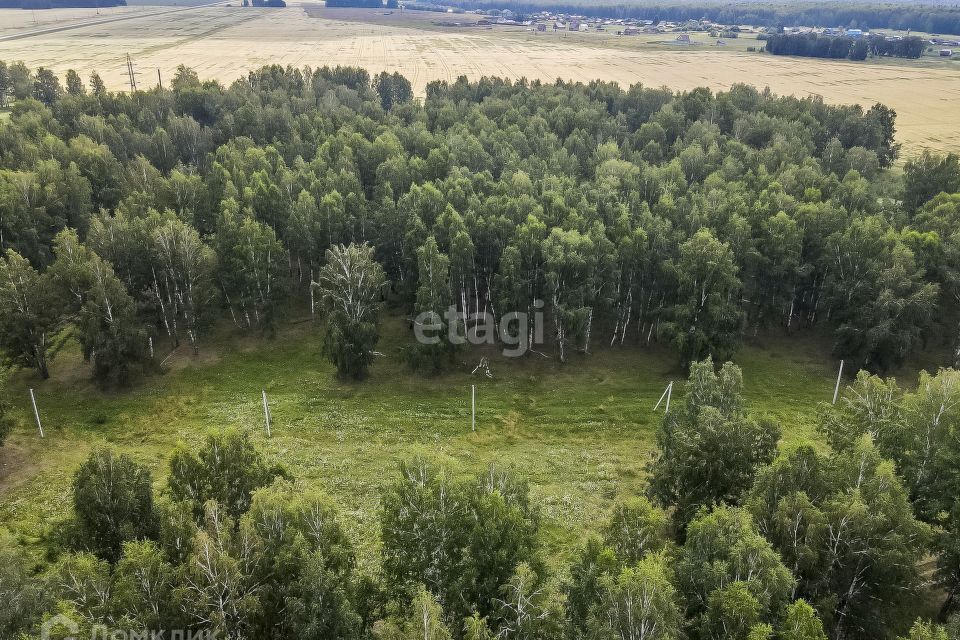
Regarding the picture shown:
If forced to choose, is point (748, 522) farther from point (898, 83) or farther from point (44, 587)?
point (898, 83)

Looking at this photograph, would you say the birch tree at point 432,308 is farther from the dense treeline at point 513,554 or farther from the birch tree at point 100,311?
the birch tree at point 100,311

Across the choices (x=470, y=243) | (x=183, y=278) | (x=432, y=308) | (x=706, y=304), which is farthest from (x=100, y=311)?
(x=706, y=304)

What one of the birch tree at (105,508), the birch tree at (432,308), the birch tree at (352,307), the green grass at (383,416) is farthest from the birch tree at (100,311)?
the birch tree at (105,508)

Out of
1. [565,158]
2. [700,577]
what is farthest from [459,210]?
[700,577]

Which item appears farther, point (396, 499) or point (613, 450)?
point (613, 450)

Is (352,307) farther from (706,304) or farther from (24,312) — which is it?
(706,304)

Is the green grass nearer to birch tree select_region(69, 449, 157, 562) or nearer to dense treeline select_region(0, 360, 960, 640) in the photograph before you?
dense treeline select_region(0, 360, 960, 640)
